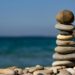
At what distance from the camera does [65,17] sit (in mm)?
11531

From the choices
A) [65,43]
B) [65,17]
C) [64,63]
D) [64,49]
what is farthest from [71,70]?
[65,17]

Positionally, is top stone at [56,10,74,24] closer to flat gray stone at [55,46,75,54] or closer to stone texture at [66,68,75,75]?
flat gray stone at [55,46,75,54]

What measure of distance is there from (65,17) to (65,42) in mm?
552

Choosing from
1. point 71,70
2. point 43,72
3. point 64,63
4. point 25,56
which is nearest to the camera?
point 43,72

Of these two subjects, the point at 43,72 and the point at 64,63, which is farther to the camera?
the point at 64,63

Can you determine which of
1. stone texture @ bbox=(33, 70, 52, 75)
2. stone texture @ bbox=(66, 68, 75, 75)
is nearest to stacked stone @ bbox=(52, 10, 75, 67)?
stone texture @ bbox=(66, 68, 75, 75)

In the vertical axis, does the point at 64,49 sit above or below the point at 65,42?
below

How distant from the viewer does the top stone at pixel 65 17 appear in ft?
37.8

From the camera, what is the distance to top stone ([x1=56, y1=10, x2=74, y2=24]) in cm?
1153

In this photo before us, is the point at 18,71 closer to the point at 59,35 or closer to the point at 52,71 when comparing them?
the point at 52,71

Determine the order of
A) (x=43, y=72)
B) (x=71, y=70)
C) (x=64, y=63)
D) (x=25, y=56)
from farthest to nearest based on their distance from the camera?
(x=25, y=56), (x=64, y=63), (x=71, y=70), (x=43, y=72)

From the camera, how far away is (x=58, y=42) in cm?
Result: 1153

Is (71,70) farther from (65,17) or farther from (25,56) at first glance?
(25,56)

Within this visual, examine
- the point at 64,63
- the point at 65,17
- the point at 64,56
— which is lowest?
the point at 64,63
